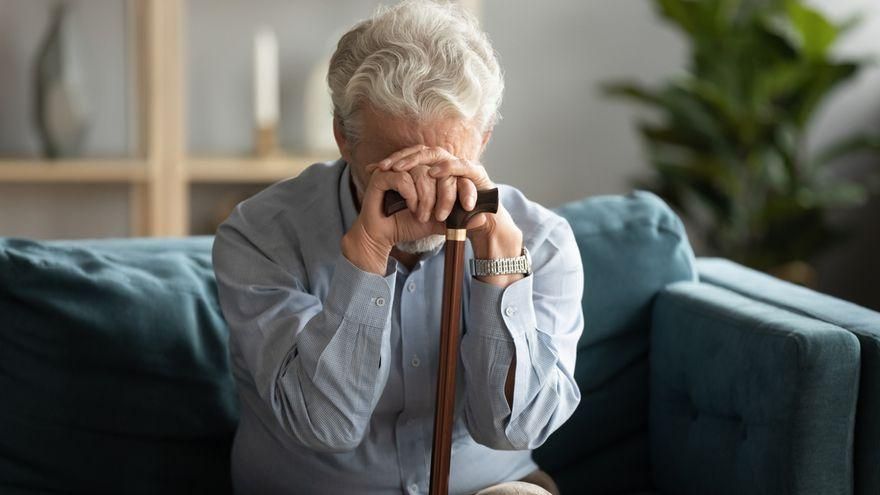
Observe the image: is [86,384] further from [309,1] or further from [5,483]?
[309,1]

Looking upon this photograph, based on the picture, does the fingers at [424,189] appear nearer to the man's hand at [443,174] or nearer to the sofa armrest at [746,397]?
the man's hand at [443,174]

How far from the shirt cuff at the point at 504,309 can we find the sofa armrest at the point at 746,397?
39 cm

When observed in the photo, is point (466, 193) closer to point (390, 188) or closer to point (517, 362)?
point (390, 188)

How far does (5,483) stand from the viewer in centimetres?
168

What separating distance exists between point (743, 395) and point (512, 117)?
2.29 m

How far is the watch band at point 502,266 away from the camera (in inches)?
57.1

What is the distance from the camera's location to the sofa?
1.55 meters

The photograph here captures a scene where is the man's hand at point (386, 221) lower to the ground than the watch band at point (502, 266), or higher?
higher

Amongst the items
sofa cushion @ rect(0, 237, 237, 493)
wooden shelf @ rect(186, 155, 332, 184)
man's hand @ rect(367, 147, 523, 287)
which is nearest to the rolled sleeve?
man's hand @ rect(367, 147, 523, 287)

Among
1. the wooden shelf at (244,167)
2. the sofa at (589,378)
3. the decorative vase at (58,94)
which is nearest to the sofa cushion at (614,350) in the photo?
the sofa at (589,378)

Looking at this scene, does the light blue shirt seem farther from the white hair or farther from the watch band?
the white hair

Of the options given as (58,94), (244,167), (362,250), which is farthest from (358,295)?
(58,94)

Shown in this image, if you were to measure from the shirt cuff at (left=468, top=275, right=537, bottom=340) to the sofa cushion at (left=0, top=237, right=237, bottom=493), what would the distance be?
528 mm

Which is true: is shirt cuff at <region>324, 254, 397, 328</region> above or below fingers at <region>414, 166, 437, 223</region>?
below
